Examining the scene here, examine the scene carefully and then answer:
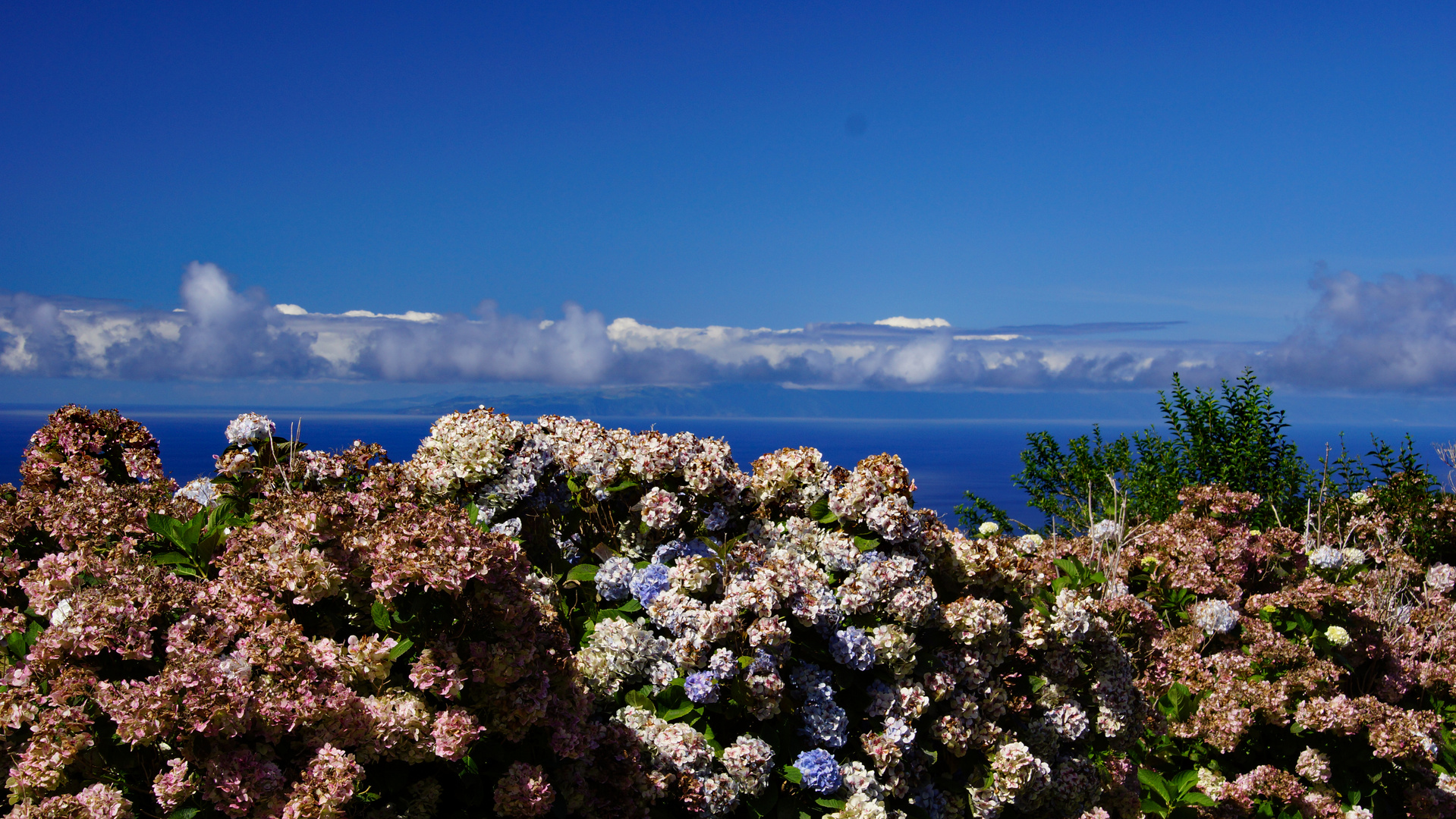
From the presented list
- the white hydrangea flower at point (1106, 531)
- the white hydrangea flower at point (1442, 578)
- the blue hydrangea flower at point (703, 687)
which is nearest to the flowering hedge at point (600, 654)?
the blue hydrangea flower at point (703, 687)

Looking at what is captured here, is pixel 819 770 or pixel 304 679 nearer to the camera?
pixel 304 679

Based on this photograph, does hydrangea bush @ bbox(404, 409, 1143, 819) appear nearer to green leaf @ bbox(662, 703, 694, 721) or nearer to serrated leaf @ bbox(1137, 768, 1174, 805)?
green leaf @ bbox(662, 703, 694, 721)

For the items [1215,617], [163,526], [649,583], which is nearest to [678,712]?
[649,583]

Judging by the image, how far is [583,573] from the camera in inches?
181

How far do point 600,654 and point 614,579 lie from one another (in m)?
0.38

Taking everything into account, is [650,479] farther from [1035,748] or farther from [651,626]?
[1035,748]

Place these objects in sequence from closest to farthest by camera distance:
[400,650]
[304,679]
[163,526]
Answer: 1. [304,679]
2. [400,650]
3. [163,526]

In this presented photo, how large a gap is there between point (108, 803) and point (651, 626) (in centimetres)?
219

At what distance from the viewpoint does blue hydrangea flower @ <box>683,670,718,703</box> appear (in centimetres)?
405

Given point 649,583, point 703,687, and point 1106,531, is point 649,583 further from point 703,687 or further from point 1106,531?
point 1106,531

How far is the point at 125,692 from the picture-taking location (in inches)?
121

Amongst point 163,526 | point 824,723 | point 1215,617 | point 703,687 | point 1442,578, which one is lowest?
point 1442,578

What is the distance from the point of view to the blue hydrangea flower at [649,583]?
442 cm

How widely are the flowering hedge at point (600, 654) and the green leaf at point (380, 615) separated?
5 centimetres
